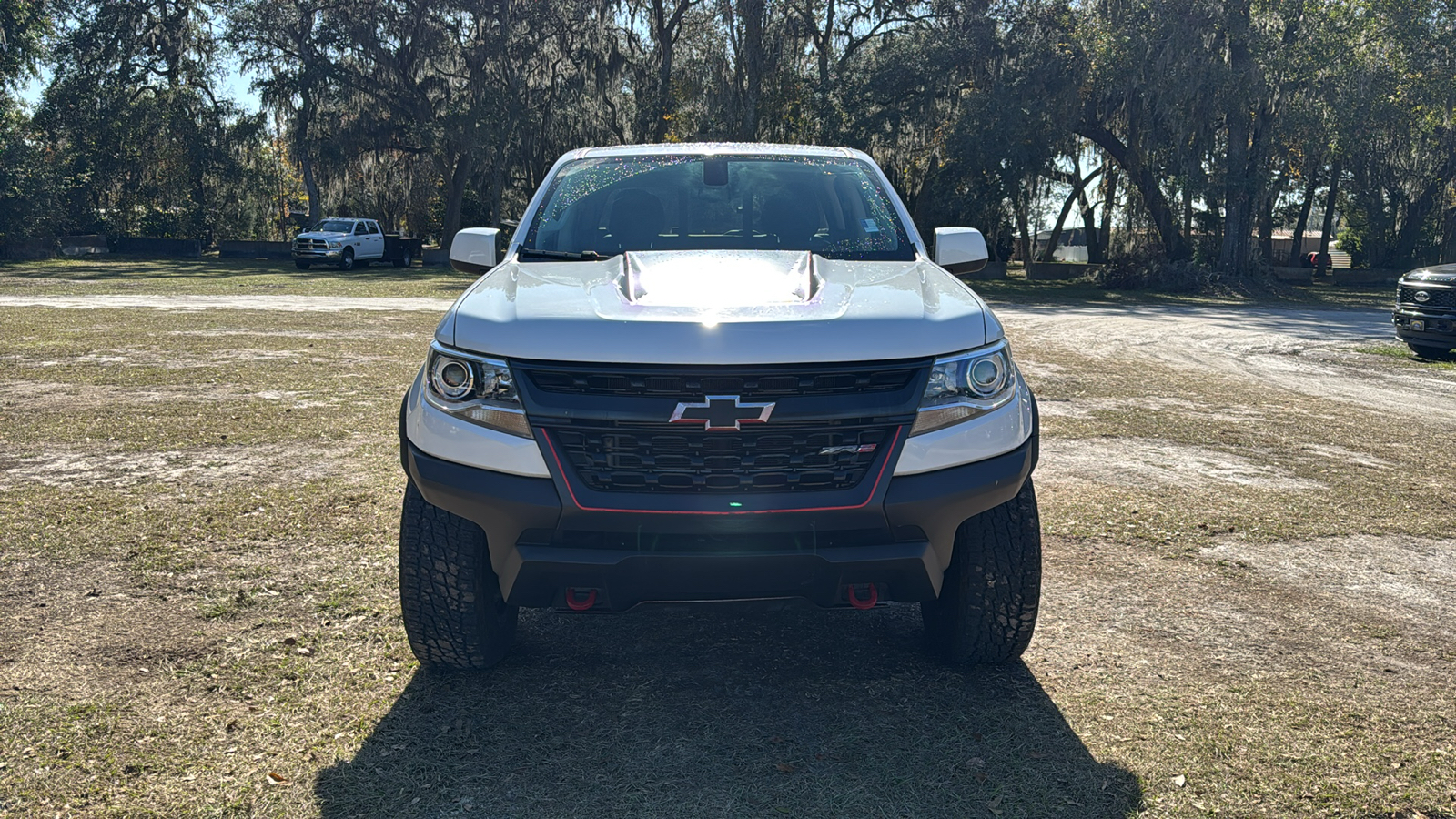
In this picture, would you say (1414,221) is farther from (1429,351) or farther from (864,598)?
(864,598)

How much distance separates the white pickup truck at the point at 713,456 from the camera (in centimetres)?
304

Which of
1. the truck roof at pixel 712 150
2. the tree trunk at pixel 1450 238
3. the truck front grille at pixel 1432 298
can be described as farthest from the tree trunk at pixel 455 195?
the truck roof at pixel 712 150

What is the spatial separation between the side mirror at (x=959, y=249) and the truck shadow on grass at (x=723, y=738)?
153cm

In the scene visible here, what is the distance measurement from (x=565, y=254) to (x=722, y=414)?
4.90 feet

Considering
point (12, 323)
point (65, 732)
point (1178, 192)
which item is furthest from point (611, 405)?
point (1178, 192)

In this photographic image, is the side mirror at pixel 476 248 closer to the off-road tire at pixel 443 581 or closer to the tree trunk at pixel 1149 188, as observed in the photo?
the off-road tire at pixel 443 581

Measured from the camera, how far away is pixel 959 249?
462 cm

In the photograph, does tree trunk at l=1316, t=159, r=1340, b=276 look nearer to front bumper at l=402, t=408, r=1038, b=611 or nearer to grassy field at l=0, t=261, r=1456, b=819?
grassy field at l=0, t=261, r=1456, b=819

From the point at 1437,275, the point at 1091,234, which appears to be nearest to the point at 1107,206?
the point at 1091,234

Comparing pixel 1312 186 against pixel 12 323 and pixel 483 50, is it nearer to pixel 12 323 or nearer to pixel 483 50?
pixel 483 50

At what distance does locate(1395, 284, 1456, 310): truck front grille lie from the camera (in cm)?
1370

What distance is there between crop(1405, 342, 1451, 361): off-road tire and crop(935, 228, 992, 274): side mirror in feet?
39.1

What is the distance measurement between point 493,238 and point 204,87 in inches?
1807

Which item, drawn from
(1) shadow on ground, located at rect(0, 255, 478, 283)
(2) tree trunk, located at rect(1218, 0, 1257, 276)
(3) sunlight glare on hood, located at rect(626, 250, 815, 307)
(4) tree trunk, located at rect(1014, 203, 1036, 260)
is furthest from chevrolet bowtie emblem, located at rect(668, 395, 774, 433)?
(4) tree trunk, located at rect(1014, 203, 1036, 260)
